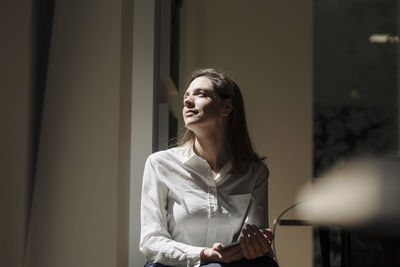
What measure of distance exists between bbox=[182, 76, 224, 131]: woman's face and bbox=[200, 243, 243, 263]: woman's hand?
0.38 m

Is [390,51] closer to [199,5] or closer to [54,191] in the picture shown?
[199,5]

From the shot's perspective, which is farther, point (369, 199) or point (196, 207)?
point (369, 199)

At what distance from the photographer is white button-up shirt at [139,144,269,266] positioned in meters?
1.64

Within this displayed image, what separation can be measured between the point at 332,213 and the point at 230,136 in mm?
1644

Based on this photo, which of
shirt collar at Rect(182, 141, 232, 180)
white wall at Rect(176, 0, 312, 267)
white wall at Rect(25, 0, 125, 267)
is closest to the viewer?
white wall at Rect(25, 0, 125, 267)

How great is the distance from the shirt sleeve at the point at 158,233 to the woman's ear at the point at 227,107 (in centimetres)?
28

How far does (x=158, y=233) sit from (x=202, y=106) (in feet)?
1.30

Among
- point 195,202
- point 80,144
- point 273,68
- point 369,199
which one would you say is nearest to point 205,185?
point 195,202

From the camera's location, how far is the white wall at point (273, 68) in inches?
150

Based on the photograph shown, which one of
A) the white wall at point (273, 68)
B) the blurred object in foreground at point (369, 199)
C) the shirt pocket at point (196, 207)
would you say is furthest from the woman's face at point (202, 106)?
the white wall at point (273, 68)

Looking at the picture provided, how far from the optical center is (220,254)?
1490 mm

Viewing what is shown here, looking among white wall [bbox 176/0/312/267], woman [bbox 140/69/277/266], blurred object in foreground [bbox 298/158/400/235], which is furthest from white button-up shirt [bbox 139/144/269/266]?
white wall [bbox 176/0/312/267]

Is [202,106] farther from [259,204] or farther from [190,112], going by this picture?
[259,204]

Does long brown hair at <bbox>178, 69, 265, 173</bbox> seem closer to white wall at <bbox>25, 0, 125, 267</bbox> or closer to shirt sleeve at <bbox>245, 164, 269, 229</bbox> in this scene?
shirt sleeve at <bbox>245, 164, 269, 229</bbox>
